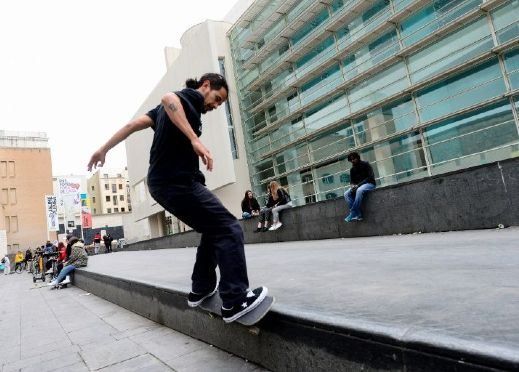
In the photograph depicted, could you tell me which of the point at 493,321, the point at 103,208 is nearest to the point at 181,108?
the point at 493,321

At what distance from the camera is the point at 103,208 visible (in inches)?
3374

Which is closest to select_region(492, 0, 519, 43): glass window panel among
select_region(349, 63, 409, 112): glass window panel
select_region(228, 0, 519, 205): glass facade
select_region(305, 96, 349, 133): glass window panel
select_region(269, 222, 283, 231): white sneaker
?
select_region(228, 0, 519, 205): glass facade

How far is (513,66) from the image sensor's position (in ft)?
51.1

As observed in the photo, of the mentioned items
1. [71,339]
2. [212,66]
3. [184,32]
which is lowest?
[71,339]

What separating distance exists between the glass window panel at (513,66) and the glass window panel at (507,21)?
2.28 feet

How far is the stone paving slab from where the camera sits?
100 inches

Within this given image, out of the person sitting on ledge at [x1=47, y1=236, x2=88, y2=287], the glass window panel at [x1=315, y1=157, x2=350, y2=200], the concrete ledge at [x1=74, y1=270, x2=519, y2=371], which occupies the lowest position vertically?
the concrete ledge at [x1=74, y1=270, x2=519, y2=371]

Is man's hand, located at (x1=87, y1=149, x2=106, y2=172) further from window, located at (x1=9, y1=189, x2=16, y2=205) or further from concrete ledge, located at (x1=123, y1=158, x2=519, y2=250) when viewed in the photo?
window, located at (x1=9, y1=189, x2=16, y2=205)

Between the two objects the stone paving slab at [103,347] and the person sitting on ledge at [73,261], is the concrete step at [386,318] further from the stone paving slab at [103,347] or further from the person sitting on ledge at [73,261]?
the person sitting on ledge at [73,261]

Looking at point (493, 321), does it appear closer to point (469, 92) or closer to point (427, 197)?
point (427, 197)

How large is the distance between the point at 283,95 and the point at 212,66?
5.41 meters

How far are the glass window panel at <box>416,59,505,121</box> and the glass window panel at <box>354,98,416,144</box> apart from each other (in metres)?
0.65

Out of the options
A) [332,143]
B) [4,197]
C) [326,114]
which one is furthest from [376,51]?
[4,197]

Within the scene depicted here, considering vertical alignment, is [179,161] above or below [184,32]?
below
